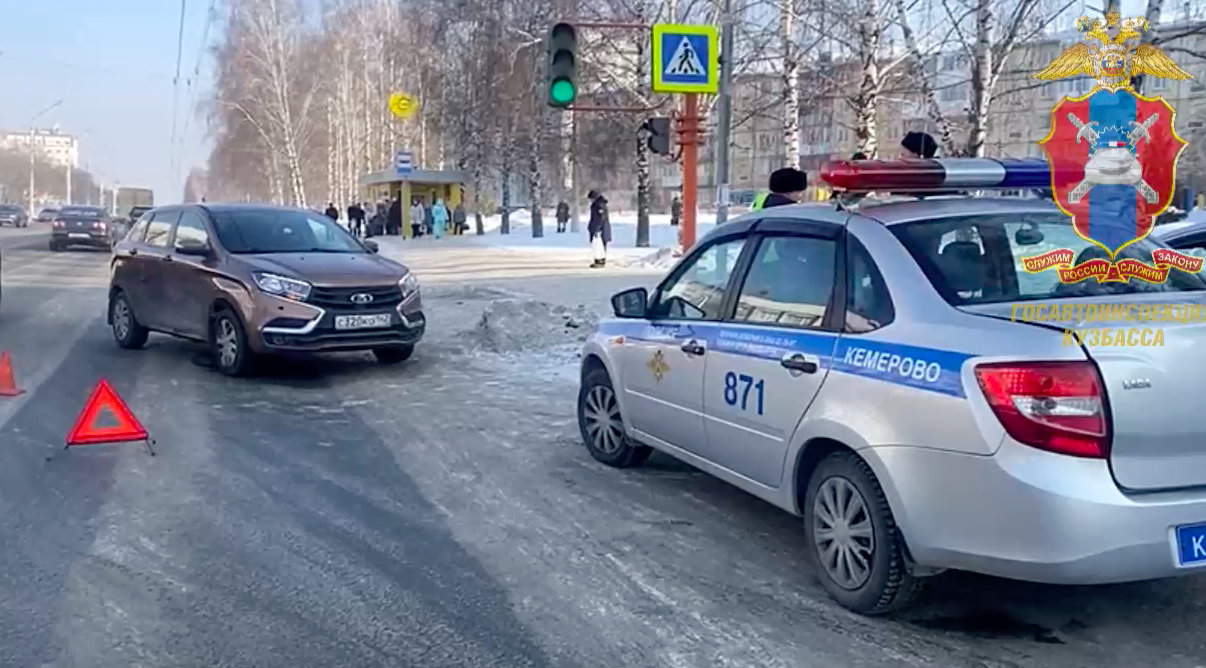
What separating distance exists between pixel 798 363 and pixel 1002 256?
0.92 meters

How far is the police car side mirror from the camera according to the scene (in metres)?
6.44

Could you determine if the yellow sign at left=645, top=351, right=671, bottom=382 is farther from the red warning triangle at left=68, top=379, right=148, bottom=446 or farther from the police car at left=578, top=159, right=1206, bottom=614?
the red warning triangle at left=68, top=379, right=148, bottom=446

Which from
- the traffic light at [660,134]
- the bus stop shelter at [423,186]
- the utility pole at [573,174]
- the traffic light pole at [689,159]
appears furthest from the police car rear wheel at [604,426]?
the bus stop shelter at [423,186]

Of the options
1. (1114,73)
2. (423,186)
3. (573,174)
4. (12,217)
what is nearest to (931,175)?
(1114,73)

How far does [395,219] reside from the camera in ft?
149

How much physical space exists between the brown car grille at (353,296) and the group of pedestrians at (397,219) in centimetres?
3162

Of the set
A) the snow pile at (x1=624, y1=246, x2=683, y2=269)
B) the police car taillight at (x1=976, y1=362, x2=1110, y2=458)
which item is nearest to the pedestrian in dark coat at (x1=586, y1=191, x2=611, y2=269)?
the snow pile at (x1=624, y1=246, x2=683, y2=269)

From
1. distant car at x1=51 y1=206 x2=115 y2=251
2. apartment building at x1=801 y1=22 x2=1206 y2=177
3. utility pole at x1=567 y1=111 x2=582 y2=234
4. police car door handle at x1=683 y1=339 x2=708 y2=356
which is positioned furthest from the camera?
utility pole at x1=567 y1=111 x2=582 y2=234

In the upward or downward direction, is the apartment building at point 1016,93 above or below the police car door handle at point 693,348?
above

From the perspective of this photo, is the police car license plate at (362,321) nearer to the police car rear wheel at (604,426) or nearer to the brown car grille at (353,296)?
the brown car grille at (353,296)

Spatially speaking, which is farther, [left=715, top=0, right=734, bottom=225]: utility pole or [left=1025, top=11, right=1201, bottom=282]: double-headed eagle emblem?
[left=715, top=0, right=734, bottom=225]: utility pole

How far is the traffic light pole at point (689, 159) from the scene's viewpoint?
12.0m

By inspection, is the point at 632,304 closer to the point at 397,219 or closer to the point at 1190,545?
the point at 1190,545

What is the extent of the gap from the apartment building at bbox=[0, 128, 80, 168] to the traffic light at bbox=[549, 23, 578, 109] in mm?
120809
